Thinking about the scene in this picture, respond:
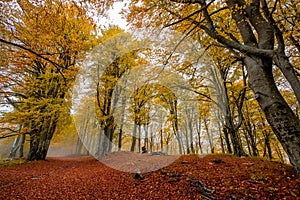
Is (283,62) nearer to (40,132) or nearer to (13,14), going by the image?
(13,14)

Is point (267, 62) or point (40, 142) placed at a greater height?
point (267, 62)

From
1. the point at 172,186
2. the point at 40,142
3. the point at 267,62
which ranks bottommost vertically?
the point at 172,186

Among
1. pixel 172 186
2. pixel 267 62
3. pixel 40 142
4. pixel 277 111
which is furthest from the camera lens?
pixel 40 142

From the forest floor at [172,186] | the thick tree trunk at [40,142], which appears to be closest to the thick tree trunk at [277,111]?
the forest floor at [172,186]

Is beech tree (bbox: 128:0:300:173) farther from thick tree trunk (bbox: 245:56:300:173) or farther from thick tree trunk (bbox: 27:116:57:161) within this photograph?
thick tree trunk (bbox: 27:116:57:161)

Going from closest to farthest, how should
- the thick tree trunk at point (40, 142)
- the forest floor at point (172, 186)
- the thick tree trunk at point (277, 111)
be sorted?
the thick tree trunk at point (277, 111) → the forest floor at point (172, 186) → the thick tree trunk at point (40, 142)

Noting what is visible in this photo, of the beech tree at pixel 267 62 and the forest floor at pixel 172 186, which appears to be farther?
the forest floor at pixel 172 186

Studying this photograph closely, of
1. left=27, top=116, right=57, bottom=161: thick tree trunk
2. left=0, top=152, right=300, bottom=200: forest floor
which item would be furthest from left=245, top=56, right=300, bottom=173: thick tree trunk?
left=27, top=116, right=57, bottom=161: thick tree trunk

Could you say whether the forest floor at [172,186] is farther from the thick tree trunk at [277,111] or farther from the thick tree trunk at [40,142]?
the thick tree trunk at [40,142]

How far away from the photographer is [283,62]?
284 cm

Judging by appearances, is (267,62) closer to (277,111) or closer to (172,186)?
(277,111)

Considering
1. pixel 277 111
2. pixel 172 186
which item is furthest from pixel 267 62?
pixel 172 186

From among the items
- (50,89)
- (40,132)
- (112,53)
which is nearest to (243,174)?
(112,53)

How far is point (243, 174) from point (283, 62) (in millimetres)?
3213
